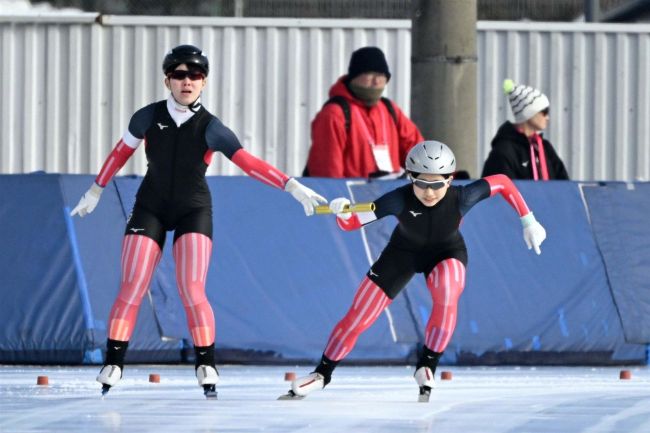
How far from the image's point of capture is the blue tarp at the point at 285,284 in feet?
38.8

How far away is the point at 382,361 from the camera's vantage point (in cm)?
1216

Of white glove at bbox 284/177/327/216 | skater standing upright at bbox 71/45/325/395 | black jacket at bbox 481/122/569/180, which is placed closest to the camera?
white glove at bbox 284/177/327/216

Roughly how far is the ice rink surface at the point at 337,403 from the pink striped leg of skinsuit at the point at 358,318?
0.83ft

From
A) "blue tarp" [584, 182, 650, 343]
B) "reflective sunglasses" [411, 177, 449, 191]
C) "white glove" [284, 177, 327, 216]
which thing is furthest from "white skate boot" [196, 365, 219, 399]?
"blue tarp" [584, 182, 650, 343]

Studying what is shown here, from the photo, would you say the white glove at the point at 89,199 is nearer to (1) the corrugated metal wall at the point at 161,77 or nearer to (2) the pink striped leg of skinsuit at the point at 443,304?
(2) the pink striped leg of skinsuit at the point at 443,304

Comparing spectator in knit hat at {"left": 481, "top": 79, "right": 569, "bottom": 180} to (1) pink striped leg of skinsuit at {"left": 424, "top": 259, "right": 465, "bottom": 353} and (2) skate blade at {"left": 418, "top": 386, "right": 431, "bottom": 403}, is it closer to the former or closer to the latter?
(1) pink striped leg of skinsuit at {"left": 424, "top": 259, "right": 465, "bottom": 353}

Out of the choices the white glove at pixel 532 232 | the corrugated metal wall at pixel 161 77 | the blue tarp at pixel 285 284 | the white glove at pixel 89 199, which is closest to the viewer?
the white glove at pixel 532 232

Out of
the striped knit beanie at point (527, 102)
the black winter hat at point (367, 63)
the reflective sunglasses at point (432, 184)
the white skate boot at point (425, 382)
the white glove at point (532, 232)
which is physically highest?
the black winter hat at point (367, 63)

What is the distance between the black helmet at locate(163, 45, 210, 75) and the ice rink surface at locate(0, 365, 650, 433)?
5.94ft

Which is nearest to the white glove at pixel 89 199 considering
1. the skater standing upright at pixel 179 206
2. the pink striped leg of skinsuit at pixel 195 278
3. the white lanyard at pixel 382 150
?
the skater standing upright at pixel 179 206

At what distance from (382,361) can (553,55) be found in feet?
21.6

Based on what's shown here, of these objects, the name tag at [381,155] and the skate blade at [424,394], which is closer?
the skate blade at [424,394]

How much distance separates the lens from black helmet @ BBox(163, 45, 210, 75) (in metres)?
9.95

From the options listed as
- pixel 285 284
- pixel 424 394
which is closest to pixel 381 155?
pixel 285 284
